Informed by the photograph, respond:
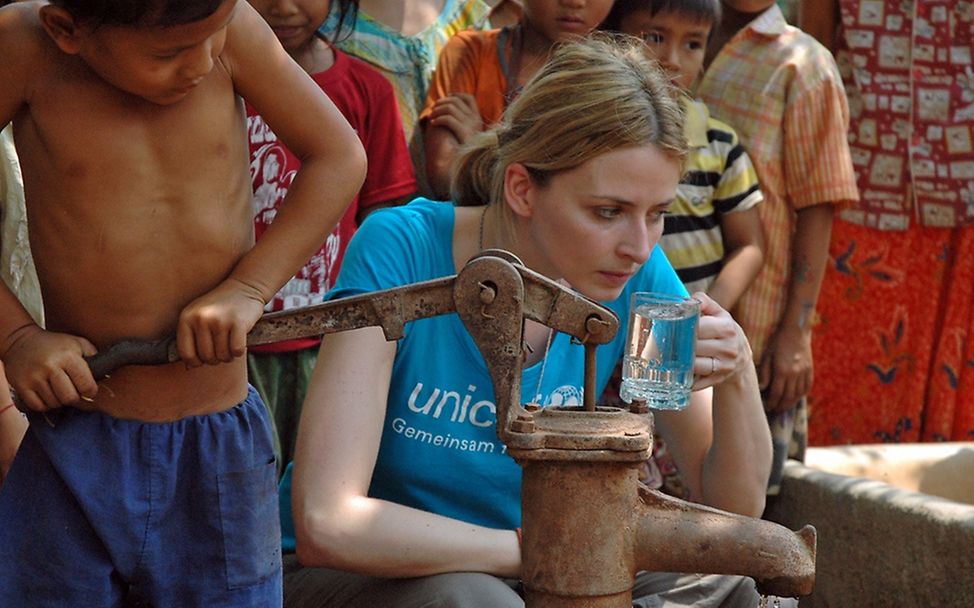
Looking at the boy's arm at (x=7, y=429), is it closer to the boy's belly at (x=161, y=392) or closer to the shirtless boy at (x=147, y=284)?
the shirtless boy at (x=147, y=284)

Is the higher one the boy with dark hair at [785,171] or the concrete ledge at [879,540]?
the boy with dark hair at [785,171]

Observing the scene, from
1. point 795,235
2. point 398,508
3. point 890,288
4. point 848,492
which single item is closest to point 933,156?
point 890,288

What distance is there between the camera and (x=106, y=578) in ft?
6.31

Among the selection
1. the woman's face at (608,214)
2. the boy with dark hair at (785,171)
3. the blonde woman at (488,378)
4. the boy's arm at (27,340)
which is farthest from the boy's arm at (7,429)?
the boy with dark hair at (785,171)

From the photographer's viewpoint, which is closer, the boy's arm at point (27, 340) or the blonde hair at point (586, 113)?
the boy's arm at point (27, 340)

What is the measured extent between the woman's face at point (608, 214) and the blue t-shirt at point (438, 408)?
0.16 metres

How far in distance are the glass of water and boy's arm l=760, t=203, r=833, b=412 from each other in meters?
1.73

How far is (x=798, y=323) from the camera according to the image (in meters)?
3.83

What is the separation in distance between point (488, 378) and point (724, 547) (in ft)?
2.94

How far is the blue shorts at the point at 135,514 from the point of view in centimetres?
191

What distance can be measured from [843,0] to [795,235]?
103 cm

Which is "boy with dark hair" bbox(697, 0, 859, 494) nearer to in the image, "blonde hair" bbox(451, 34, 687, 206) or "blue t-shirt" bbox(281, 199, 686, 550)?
"blonde hair" bbox(451, 34, 687, 206)

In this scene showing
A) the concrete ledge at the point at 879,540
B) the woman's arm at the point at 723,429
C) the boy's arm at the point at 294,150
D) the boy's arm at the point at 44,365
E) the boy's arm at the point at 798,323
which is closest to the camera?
the boy's arm at the point at 44,365

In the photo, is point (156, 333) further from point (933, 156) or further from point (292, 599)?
point (933, 156)
